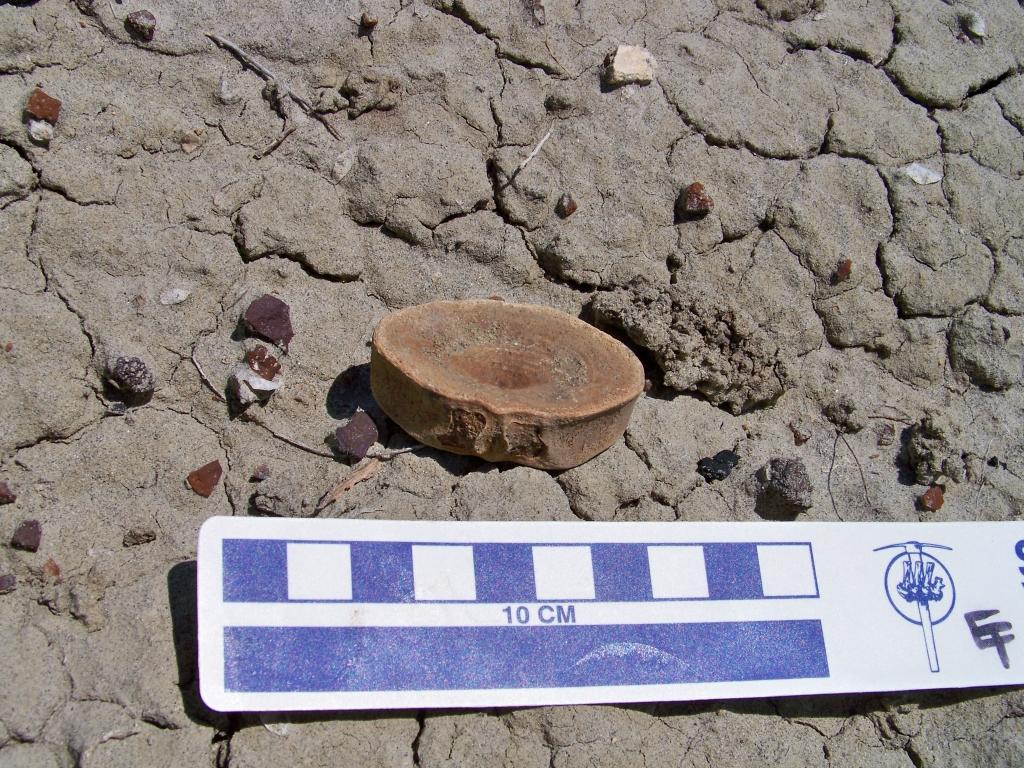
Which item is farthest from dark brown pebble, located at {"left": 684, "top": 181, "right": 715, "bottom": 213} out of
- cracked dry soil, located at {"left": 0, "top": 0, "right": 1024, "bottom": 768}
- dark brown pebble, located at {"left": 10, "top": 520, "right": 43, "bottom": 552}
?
dark brown pebble, located at {"left": 10, "top": 520, "right": 43, "bottom": 552}

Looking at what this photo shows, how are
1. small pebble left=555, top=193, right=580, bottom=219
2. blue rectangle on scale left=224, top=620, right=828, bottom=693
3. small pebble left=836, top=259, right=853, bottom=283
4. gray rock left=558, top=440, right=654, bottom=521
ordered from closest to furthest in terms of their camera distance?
blue rectangle on scale left=224, top=620, right=828, bottom=693, gray rock left=558, top=440, right=654, bottom=521, small pebble left=555, top=193, right=580, bottom=219, small pebble left=836, top=259, right=853, bottom=283

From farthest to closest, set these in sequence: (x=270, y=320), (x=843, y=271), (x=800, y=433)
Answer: (x=843, y=271) < (x=800, y=433) < (x=270, y=320)

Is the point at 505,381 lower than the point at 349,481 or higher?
higher

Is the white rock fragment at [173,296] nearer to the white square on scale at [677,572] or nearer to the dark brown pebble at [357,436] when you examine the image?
the dark brown pebble at [357,436]

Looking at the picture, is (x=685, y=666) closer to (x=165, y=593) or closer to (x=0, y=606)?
(x=165, y=593)

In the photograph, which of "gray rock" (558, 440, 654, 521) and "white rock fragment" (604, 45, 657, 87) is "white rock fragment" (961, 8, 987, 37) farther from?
"gray rock" (558, 440, 654, 521)

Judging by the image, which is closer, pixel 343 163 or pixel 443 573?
pixel 443 573

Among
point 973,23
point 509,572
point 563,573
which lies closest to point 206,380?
point 509,572

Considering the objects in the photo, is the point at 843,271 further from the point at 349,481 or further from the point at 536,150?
the point at 349,481
